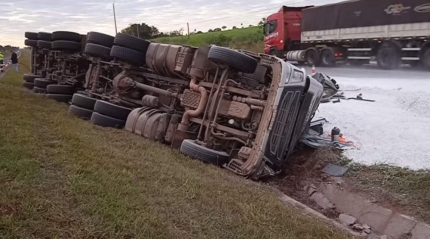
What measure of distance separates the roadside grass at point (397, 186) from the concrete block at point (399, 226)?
4.4 inches

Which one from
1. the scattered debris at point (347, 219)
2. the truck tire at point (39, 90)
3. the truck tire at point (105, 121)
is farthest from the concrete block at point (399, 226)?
the truck tire at point (39, 90)

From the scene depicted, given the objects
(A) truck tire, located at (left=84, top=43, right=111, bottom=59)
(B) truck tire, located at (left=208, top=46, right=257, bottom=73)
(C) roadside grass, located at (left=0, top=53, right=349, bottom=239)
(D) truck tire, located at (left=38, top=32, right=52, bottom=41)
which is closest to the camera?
(C) roadside grass, located at (left=0, top=53, right=349, bottom=239)

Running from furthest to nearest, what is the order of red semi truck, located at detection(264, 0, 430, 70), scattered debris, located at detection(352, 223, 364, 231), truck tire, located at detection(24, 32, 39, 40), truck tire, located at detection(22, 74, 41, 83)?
red semi truck, located at detection(264, 0, 430, 70), truck tire, located at detection(22, 74, 41, 83), truck tire, located at detection(24, 32, 39, 40), scattered debris, located at detection(352, 223, 364, 231)

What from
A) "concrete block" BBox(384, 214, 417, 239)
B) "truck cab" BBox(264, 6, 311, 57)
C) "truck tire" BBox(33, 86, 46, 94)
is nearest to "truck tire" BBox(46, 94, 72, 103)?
"truck tire" BBox(33, 86, 46, 94)

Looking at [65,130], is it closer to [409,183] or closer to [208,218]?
[208,218]

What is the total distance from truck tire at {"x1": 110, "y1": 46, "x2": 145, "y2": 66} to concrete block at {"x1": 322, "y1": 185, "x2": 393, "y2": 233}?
3.83m

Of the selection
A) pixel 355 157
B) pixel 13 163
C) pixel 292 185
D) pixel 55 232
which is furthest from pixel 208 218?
pixel 355 157

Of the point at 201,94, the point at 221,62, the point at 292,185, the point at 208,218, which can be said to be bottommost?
the point at 292,185

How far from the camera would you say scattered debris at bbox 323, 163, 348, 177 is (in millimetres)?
5594

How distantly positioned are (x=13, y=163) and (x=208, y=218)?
164cm

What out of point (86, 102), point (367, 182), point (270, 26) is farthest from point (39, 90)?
point (270, 26)

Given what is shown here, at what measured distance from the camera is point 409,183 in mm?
5008

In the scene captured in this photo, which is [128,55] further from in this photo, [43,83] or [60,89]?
[43,83]

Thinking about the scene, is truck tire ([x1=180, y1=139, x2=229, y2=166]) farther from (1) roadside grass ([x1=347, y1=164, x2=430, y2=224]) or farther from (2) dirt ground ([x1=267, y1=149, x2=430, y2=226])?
(1) roadside grass ([x1=347, y1=164, x2=430, y2=224])
